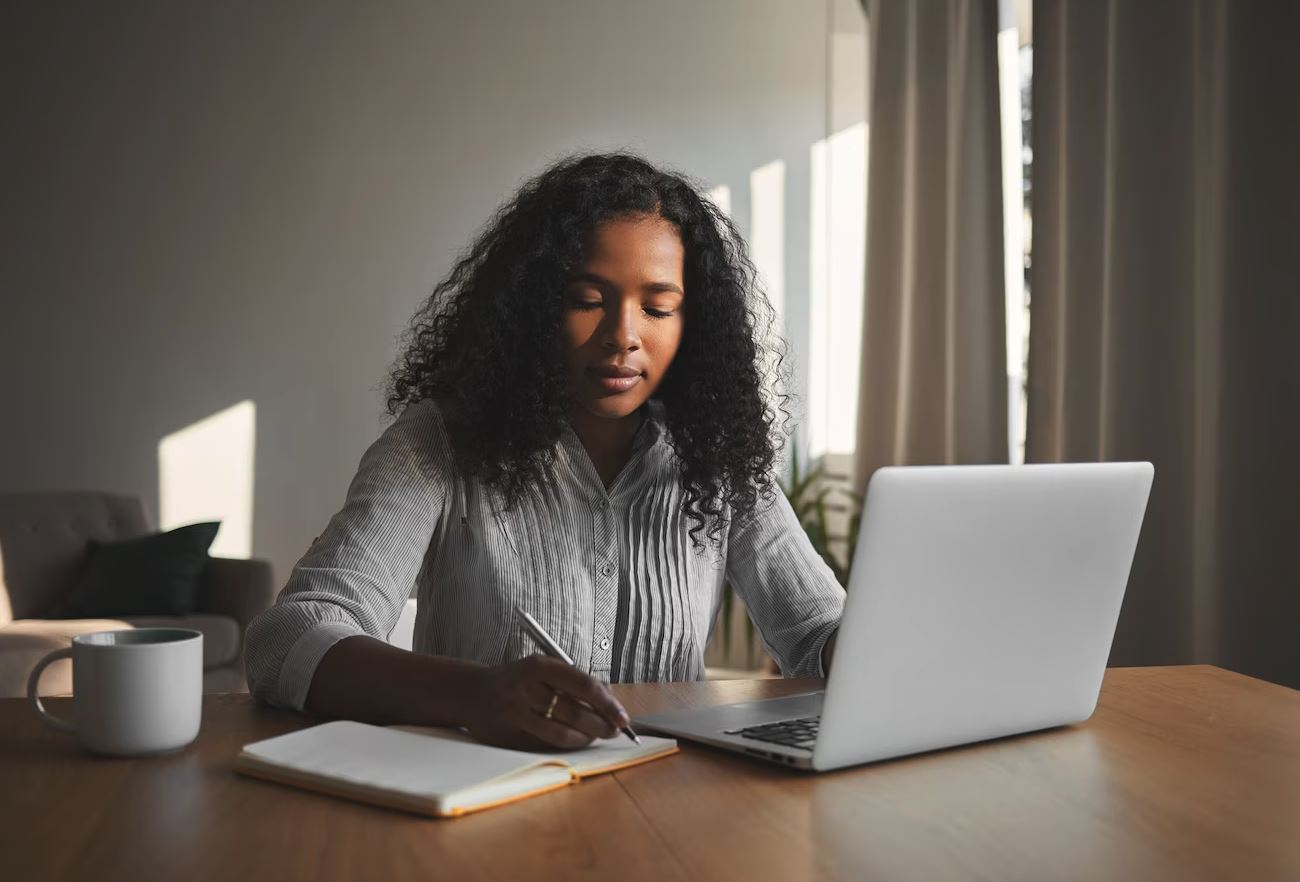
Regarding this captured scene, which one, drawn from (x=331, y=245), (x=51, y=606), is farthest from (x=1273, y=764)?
(x=331, y=245)

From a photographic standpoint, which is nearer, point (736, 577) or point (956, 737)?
point (956, 737)

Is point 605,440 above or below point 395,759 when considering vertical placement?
above

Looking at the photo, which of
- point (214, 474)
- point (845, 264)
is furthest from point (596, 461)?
point (214, 474)

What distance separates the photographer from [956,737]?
3.05 ft

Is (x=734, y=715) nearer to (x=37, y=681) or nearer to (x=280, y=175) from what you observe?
(x=37, y=681)

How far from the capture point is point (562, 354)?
139cm

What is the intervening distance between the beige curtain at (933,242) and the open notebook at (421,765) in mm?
2598

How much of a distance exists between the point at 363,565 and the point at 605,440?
0.39 m

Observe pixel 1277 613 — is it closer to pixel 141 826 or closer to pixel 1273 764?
pixel 1273 764

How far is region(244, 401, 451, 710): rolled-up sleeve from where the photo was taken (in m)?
1.05

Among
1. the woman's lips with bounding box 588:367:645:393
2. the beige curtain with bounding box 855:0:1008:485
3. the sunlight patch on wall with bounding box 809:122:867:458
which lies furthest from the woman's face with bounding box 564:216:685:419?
the sunlight patch on wall with bounding box 809:122:867:458

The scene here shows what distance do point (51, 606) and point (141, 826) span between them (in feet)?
11.1

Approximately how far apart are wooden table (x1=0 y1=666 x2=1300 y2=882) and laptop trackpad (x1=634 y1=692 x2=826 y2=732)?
0.22 feet

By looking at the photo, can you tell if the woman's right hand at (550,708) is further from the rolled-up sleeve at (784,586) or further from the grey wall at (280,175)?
the grey wall at (280,175)
